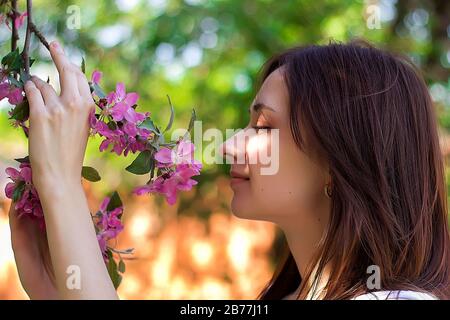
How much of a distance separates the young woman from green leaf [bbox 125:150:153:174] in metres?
0.26

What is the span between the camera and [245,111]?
113 inches

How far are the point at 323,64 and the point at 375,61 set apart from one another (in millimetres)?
95

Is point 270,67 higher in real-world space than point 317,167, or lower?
higher

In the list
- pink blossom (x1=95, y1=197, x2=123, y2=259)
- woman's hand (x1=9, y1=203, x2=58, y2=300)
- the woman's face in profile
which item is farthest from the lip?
woman's hand (x1=9, y1=203, x2=58, y2=300)

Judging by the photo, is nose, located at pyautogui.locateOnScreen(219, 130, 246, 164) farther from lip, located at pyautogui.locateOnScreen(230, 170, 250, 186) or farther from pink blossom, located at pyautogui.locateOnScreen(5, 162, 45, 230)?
pink blossom, located at pyautogui.locateOnScreen(5, 162, 45, 230)

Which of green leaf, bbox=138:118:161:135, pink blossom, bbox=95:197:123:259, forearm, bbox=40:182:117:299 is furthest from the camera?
pink blossom, bbox=95:197:123:259

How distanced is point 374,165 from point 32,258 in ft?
1.93

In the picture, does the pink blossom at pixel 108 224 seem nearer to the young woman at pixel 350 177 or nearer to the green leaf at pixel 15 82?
the young woman at pixel 350 177

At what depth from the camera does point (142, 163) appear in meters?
0.96

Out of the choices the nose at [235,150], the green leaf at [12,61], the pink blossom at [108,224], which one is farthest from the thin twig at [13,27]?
the nose at [235,150]

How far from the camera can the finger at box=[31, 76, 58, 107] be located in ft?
2.89

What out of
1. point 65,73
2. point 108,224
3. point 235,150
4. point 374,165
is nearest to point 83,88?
point 65,73
